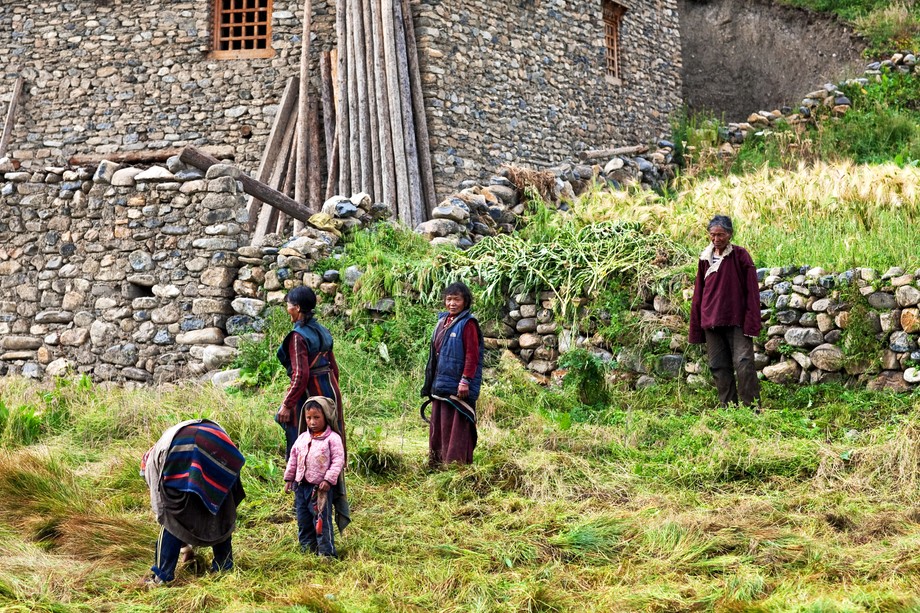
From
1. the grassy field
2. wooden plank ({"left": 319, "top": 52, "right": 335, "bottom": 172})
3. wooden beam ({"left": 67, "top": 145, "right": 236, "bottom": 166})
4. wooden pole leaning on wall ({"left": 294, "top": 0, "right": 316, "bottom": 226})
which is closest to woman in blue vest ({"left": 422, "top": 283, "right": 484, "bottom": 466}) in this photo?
the grassy field

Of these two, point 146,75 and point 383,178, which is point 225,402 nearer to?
point 383,178

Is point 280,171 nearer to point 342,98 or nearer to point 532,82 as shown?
point 342,98

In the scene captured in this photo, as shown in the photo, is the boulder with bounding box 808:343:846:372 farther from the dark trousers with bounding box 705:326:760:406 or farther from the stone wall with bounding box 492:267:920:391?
the dark trousers with bounding box 705:326:760:406

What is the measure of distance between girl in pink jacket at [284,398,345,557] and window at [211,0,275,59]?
9551mm

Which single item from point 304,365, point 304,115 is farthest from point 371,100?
point 304,365

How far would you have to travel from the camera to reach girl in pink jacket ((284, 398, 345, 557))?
5.23 metres

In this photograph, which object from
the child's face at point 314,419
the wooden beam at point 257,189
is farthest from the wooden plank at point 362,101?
the child's face at point 314,419

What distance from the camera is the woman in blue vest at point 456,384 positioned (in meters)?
6.57

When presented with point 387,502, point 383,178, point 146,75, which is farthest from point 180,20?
point 387,502

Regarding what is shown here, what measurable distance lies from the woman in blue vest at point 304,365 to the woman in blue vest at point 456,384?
84cm

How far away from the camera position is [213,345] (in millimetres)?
9984

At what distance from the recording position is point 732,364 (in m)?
7.49

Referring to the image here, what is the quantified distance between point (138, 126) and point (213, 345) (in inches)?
214

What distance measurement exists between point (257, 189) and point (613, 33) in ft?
26.4
